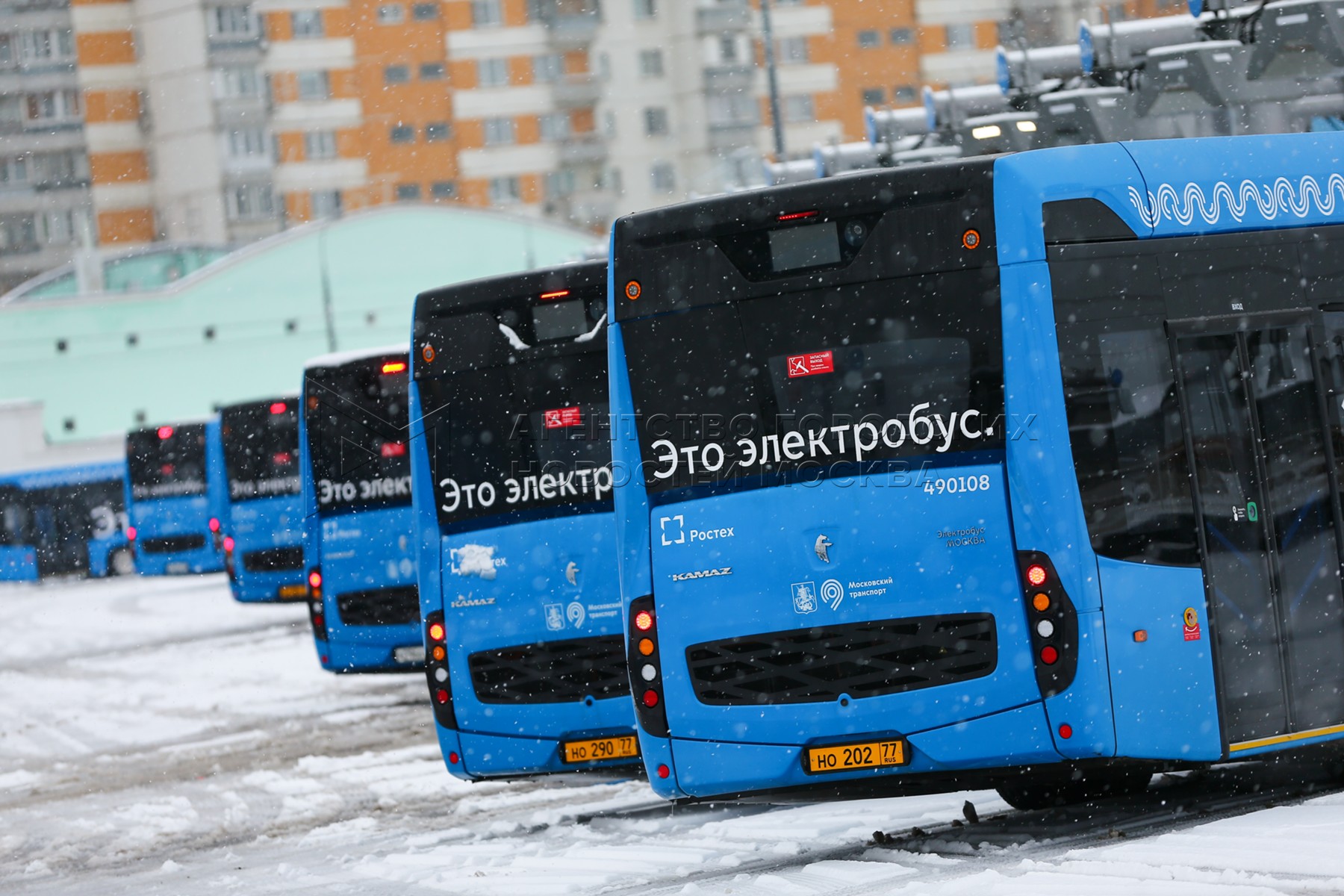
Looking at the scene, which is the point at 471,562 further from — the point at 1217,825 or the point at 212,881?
the point at 1217,825

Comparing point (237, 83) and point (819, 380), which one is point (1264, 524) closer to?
point (819, 380)

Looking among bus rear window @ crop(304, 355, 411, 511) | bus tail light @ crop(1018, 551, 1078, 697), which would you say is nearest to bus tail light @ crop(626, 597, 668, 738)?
bus tail light @ crop(1018, 551, 1078, 697)

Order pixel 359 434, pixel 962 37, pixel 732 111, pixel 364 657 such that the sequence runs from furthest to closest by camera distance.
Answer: pixel 962 37 → pixel 732 111 → pixel 359 434 → pixel 364 657

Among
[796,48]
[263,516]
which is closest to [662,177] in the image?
[796,48]

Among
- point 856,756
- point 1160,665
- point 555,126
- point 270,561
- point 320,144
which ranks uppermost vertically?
point 320,144

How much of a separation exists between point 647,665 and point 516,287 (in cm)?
335

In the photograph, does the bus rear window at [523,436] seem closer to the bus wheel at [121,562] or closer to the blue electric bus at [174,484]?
the blue electric bus at [174,484]

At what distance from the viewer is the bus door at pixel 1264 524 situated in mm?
8352

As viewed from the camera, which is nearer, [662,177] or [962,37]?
[662,177]

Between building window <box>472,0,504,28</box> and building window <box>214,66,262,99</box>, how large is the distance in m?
10.7

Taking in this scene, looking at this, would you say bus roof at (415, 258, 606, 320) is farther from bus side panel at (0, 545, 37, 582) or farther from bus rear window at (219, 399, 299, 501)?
bus side panel at (0, 545, 37, 582)

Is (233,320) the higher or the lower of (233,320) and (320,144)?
the lower

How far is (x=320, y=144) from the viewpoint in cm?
8519

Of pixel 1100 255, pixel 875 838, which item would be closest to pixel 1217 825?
pixel 875 838
